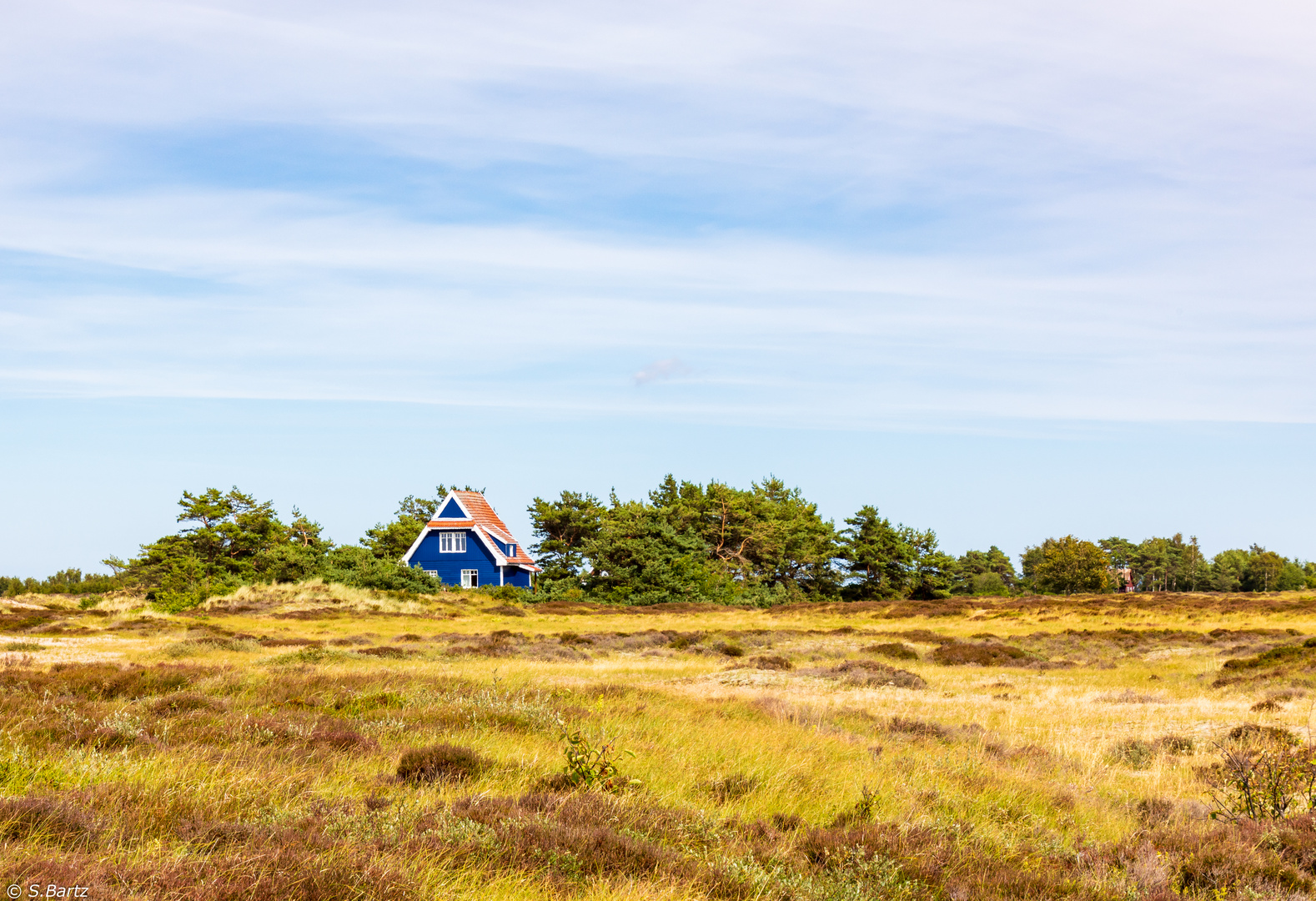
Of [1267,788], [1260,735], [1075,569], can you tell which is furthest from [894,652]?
[1075,569]

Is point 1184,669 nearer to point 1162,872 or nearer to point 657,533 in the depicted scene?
point 1162,872

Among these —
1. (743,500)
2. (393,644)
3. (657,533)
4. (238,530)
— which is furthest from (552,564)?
(393,644)

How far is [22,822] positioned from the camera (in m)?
4.68

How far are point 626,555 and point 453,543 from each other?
1287 cm

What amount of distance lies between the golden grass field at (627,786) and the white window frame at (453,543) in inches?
1647

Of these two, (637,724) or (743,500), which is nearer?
(637,724)

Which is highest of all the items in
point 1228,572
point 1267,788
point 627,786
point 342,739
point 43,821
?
point 43,821

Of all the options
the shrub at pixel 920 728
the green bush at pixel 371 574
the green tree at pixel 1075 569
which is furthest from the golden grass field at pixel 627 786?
the green tree at pixel 1075 569

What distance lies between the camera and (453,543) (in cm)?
6284

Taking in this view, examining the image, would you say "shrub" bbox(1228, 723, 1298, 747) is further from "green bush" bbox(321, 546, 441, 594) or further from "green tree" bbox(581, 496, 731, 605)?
"green bush" bbox(321, 546, 441, 594)

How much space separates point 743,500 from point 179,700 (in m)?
62.6

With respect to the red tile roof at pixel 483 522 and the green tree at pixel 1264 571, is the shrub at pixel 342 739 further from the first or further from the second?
the green tree at pixel 1264 571

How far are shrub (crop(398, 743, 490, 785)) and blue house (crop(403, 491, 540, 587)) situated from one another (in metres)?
54.7

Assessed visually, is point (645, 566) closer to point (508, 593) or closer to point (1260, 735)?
point (508, 593)
